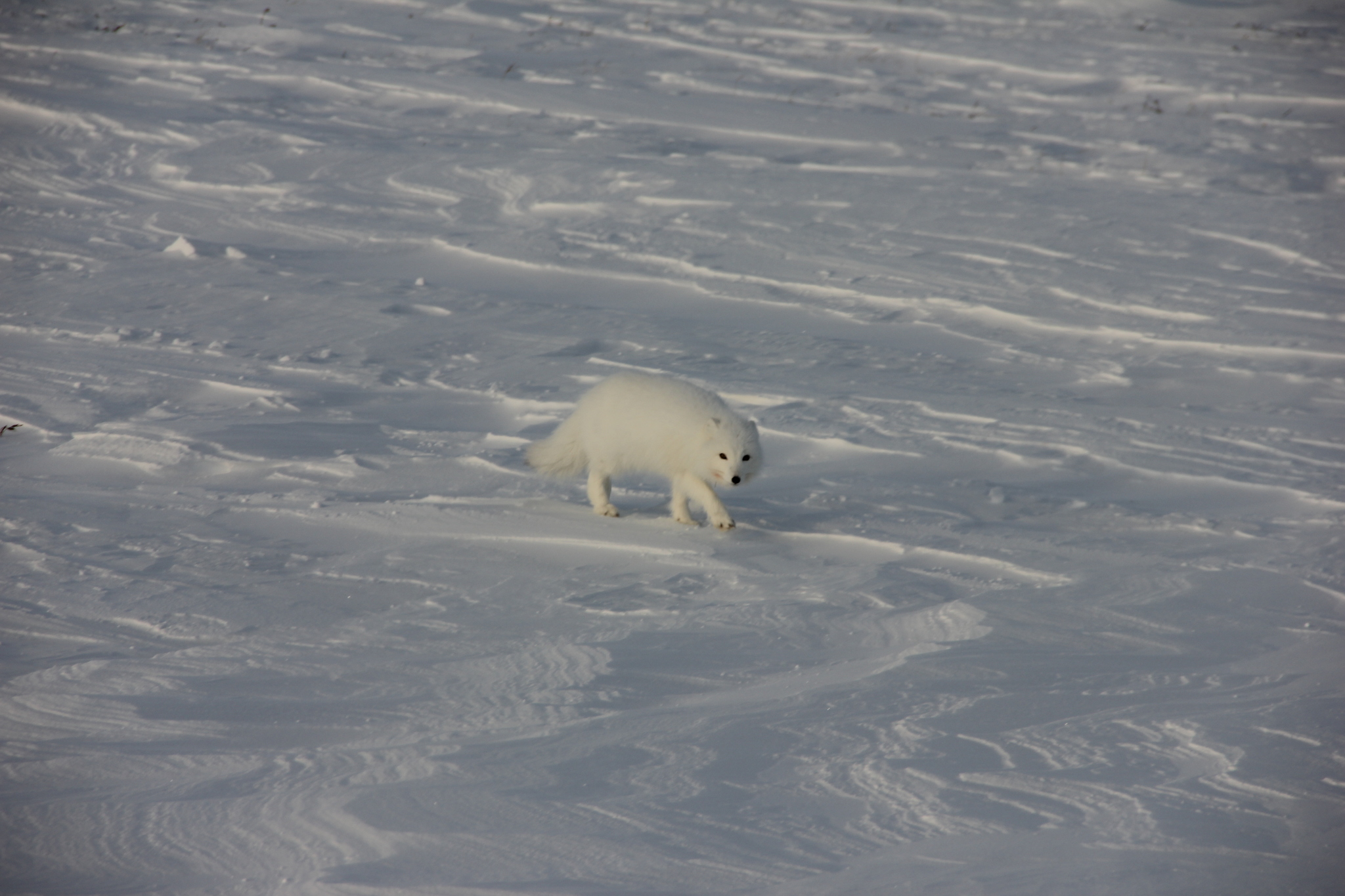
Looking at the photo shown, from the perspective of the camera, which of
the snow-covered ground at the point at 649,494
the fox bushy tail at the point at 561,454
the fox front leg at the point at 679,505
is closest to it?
the snow-covered ground at the point at 649,494

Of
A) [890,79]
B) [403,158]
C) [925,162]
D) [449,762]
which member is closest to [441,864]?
[449,762]

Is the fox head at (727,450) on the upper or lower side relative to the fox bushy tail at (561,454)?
upper

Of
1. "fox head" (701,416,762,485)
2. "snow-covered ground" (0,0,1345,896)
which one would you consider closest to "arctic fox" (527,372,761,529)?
"fox head" (701,416,762,485)

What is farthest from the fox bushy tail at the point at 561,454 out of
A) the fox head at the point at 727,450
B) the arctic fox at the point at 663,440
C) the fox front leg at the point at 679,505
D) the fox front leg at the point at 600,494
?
the fox head at the point at 727,450

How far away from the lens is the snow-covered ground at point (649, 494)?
2.80m

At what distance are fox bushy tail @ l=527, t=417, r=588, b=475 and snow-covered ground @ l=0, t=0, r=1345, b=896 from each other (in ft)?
0.50

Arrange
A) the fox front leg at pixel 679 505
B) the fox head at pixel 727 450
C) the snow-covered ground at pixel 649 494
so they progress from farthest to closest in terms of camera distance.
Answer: the fox front leg at pixel 679 505
the fox head at pixel 727 450
the snow-covered ground at pixel 649 494

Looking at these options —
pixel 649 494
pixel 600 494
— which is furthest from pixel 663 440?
pixel 649 494

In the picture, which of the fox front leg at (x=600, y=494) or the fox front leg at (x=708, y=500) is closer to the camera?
A: the fox front leg at (x=708, y=500)

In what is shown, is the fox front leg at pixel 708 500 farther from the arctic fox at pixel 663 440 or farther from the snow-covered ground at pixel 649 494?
the snow-covered ground at pixel 649 494

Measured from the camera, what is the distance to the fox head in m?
4.62

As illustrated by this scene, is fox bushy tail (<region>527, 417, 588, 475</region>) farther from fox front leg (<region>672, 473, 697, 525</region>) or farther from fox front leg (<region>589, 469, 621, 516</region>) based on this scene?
fox front leg (<region>672, 473, 697, 525</region>)

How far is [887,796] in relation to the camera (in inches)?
114

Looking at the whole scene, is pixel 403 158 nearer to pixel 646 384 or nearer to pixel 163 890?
pixel 646 384
